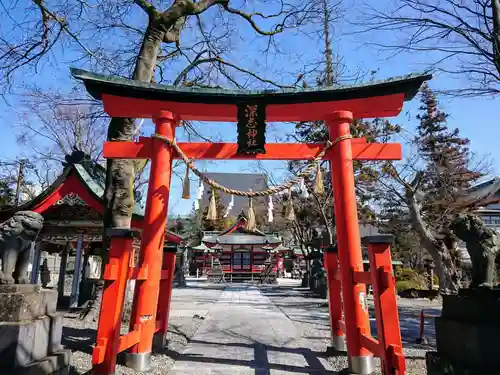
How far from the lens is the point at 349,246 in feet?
16.1

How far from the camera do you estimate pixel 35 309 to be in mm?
3734

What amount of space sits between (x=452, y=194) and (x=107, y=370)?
14600 millimetres

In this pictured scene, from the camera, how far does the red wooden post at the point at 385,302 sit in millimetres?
3711

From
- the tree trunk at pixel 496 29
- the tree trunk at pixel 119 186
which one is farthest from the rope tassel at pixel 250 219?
the tree trunk at pixel 496 29

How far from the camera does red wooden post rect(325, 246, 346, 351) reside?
18.6 feet

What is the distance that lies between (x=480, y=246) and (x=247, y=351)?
4035mm

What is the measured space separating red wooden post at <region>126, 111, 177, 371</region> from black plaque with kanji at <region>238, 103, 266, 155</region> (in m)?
1.10

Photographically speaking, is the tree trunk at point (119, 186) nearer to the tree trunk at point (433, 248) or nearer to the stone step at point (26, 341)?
the stone step at point (26, 341)

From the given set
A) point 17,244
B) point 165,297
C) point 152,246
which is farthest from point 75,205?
point 17,244

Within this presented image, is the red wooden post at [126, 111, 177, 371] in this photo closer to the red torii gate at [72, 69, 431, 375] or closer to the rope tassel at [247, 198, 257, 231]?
the red torii gate at [72, 69, 431, 375]

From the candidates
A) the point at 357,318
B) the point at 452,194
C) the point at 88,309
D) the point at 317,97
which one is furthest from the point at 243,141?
the point at 452,194

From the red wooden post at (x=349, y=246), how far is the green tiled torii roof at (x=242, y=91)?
1.30 ft

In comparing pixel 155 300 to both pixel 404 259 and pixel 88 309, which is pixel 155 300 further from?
pixel 404 259

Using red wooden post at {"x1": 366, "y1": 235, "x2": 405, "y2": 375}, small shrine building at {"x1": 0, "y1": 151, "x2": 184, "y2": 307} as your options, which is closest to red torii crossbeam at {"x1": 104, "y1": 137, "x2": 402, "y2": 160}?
red wooden post at {"x1": 366, "y1": 235, "x2": 405, "y2": 375}
